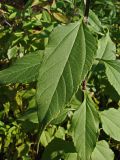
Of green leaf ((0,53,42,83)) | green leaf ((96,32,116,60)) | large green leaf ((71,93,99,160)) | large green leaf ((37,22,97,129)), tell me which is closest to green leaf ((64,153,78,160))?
large green leaf ((71,93,99,160))

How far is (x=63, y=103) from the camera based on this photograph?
1.25m

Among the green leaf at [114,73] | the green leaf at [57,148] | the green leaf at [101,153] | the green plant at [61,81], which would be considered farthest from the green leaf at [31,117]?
the green leaf at [114,73]

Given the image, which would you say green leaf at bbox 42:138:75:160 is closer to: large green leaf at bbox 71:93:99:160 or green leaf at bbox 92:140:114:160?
green leaf at bbox 92:140:114:160

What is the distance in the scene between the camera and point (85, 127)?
179 cm

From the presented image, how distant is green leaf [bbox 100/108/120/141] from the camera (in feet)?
6.73

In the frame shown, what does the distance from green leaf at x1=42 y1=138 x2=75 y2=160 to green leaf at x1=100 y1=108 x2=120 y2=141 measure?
0.26 meters

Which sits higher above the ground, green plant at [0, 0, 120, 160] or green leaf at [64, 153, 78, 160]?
green plant at [0, 0, 120, 160]

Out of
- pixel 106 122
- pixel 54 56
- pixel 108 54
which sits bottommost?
pixel 106 122

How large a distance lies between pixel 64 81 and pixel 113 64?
1.77 feet

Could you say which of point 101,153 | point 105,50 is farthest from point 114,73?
point 101,153

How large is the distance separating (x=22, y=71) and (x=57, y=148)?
0.70 m

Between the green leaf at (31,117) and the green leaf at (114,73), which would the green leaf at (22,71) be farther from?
the green leaf at (31,117)

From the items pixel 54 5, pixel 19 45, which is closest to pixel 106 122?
pixel 54 5

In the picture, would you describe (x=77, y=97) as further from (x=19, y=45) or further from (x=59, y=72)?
(x=19, y=45)
